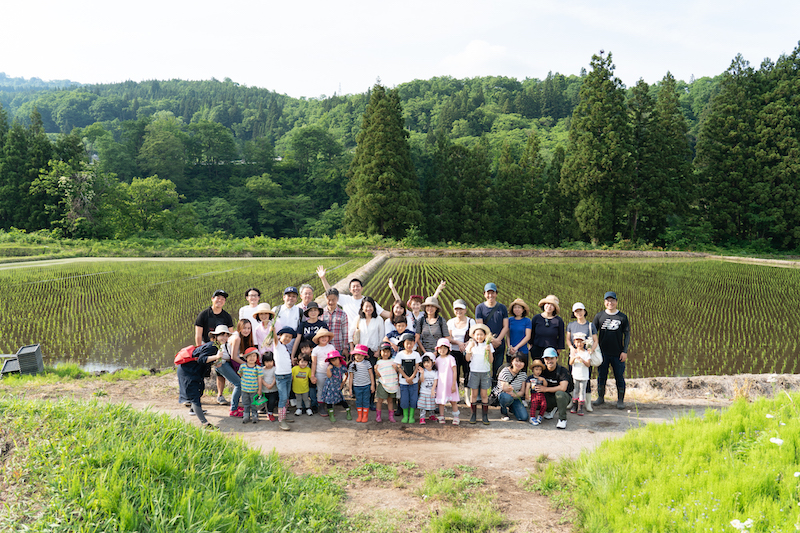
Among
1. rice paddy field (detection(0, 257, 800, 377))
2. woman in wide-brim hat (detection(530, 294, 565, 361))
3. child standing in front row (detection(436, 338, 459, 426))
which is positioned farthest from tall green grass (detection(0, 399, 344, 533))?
rice paddy field (detection(0, 257, 800, 377))

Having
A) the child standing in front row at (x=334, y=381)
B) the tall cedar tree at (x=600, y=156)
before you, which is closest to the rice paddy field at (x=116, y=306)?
the child standing in front row at (x=334, y=381)

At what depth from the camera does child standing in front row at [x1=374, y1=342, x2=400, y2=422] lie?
5.10m

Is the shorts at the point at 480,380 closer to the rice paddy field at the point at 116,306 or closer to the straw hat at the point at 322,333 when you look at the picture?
the straw hat at the point at 322,333

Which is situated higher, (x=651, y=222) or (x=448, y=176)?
(x=448, y=176)

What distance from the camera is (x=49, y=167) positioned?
38.2 metres

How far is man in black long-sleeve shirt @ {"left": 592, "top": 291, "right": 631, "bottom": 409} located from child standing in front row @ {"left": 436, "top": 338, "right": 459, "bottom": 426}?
190cm

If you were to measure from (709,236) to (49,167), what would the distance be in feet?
175

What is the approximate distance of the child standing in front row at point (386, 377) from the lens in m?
5.10

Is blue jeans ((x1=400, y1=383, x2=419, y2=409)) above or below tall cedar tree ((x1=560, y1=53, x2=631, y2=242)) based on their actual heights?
below

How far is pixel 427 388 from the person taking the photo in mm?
5086

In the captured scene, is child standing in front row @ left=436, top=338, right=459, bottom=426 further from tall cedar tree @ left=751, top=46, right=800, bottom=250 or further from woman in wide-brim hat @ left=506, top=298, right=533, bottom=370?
tall cedar tree @ left=751, top=46, right=800, bottom=250

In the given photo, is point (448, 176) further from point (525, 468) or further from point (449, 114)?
point (449, 114)

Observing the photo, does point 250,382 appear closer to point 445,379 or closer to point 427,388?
point 427,388

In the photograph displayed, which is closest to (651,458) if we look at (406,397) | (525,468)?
(525,468)
